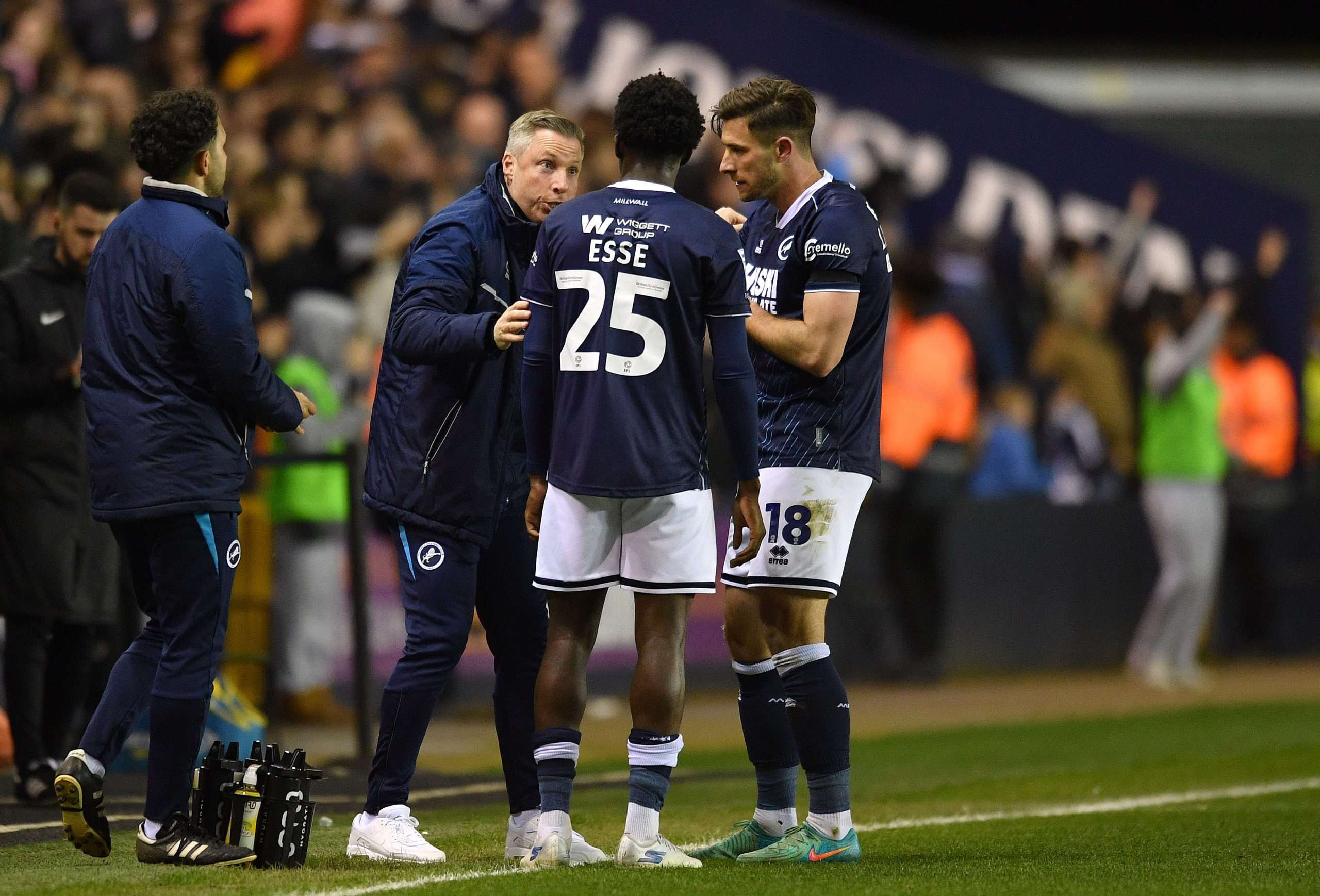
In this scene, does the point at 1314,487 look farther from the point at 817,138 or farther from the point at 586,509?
the point at 586,509

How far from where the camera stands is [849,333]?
5973mm

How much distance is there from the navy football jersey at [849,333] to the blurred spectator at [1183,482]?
835cm

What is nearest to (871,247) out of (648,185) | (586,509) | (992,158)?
(648,185)

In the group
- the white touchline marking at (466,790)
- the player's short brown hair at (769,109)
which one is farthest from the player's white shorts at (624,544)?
the white touchline marking at (466,790)

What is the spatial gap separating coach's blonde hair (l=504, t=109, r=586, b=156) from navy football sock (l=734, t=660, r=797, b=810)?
1.74 m

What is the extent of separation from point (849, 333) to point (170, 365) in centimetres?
203

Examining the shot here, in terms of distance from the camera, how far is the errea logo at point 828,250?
588cm

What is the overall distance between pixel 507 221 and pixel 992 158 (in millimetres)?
10765

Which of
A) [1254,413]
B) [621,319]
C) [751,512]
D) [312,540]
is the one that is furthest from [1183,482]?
[621,319]

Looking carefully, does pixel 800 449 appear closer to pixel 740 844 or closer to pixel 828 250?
pixel 828 250

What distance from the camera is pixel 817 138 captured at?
14.7 meters

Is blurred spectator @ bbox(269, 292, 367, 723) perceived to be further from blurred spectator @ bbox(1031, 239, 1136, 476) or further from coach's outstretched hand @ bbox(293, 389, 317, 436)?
blurred spectator @ bbox(1031, 239, 1136, 476)

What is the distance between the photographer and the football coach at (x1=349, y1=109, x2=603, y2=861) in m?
5.75

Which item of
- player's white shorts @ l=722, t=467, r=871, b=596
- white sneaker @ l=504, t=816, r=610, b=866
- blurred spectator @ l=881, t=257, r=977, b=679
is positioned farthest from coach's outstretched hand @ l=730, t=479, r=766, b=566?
blurred spectator @ l=881, t=257, r=977, b=679
